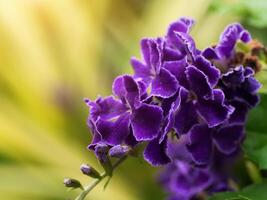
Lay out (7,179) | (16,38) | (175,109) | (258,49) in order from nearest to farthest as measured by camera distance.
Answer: (175,109), (258,49), (7,179), (16,38)

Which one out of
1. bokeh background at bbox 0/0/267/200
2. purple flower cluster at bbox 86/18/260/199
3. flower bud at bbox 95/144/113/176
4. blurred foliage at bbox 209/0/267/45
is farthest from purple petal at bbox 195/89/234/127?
bokeh background at bbox 0/0/267/200

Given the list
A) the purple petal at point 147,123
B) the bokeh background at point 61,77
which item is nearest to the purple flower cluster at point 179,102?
the purple petal at point 147,123

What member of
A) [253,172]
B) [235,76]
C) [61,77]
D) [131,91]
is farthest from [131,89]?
[61,77]

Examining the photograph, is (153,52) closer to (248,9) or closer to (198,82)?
(198,82)

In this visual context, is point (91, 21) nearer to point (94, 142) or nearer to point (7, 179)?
point (7, 179)

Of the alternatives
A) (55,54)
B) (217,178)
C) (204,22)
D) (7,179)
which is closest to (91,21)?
(55,54)

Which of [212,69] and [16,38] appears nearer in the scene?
[212,69]

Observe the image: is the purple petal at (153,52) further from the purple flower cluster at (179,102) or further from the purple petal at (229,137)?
the purple petal at (229,137)
